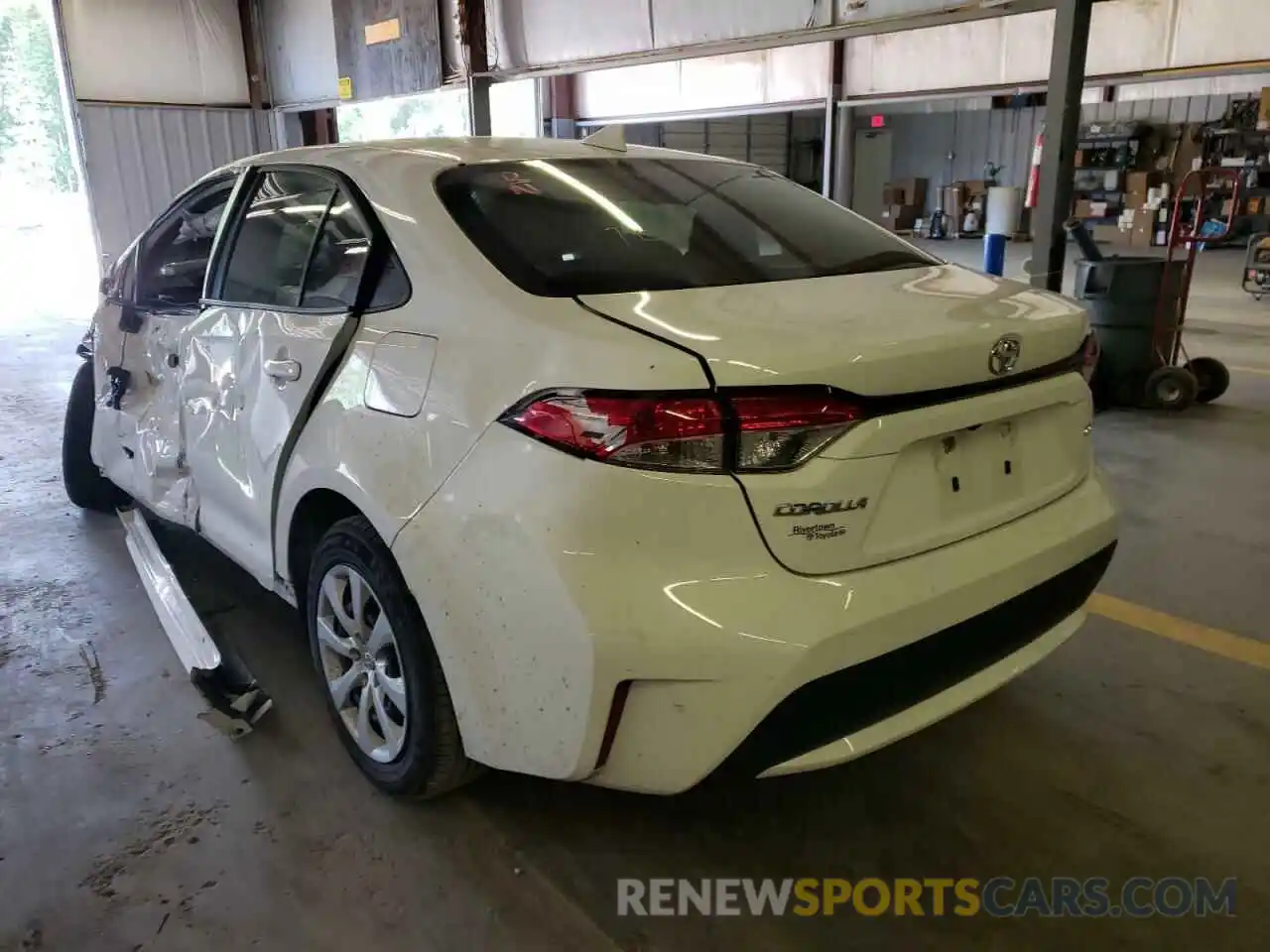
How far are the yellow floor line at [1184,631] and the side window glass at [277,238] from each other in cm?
237

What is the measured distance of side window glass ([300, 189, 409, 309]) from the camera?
2.03m

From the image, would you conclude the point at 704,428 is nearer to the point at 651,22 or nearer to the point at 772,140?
the point at 651,22

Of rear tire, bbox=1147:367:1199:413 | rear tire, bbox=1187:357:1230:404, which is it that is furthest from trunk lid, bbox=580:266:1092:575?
rear tire, bbox=1187:357:1230:404

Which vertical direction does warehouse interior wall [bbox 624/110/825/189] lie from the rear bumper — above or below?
above

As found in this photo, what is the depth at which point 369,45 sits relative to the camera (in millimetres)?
9523

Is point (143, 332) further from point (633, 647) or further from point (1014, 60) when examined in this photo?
point (1014, 60)

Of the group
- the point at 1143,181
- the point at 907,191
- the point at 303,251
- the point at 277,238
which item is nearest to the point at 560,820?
the point at 303,251

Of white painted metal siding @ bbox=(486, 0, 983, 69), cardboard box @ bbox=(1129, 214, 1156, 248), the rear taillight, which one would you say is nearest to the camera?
the rear taillight

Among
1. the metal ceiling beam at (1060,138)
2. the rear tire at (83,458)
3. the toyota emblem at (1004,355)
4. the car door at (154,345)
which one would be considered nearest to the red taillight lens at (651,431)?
the toyota emblem at (1004,355)

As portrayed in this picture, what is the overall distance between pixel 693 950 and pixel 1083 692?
4.57 ft

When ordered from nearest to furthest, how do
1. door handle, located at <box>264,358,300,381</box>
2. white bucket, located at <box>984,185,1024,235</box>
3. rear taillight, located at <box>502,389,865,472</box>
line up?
1. rear taillight, located at <box>502,389,865,472</box>
2. door handle, located at <box>264,358,300,381</box>
3. white bucket, located at <box>984,185,1024,235</box>

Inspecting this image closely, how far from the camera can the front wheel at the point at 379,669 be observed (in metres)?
1.92

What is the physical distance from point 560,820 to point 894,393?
3.85ft

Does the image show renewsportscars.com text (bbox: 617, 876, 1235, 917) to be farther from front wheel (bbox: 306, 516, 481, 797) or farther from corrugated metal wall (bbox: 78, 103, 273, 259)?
corrugated metal wall (bbox: 78, 103, 273, 259)
